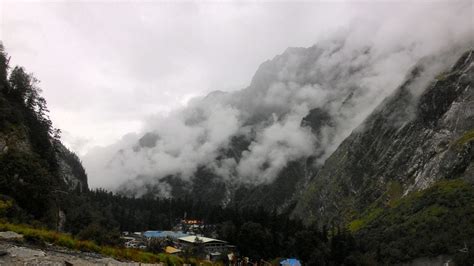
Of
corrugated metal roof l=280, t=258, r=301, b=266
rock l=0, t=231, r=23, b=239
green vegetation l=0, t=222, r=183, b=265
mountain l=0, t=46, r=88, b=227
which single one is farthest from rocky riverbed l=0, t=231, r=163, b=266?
corrugated metal roof l=280, t=258, r=301, b=266

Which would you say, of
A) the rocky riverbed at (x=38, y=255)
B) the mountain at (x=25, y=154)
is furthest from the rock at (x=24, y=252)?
the mountain at (x=25, y=154)

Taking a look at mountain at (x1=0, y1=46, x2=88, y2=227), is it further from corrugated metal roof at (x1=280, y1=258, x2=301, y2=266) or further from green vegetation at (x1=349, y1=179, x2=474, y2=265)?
green vegetation at (x1=349, y1=179, x2=474, y2=265)

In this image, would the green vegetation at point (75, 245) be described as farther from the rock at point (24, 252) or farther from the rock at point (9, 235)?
the rock at point (24, 252)

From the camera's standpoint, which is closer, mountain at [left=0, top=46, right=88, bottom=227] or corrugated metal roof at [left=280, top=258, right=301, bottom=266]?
mountain at [left=0, top=46, right=88, bottom=227]

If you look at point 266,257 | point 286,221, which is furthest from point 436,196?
point 266,257

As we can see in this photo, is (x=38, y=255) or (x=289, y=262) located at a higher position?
(x=289, y=262)

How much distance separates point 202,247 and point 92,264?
123570mm

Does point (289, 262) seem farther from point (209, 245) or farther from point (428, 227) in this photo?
point (428, 227)

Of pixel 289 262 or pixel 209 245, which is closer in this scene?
pixel 289 262

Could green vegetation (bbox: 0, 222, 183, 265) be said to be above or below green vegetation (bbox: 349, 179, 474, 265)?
below

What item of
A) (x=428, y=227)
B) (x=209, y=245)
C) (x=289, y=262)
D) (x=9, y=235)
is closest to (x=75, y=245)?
(x=9, y=235)

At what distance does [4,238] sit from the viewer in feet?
83.5

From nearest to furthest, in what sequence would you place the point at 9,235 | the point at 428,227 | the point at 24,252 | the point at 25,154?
1. the point at 24,252
2. the point at 9,235
3. the point at 25,154
4. the point at 428,227

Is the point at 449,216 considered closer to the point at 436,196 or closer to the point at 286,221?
the point at 436,196
